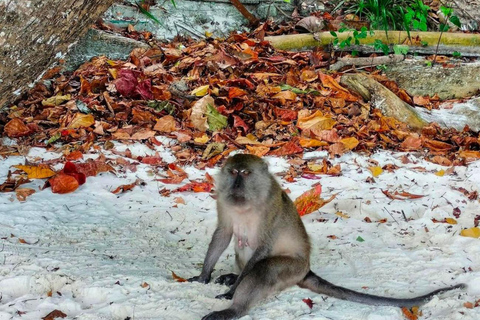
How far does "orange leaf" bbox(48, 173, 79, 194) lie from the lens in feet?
14.5

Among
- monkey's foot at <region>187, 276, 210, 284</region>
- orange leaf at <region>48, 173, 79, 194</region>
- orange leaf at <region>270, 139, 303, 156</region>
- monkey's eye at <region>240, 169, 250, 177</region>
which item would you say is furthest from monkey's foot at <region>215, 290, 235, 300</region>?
orange leaf at <region>270, 139, 303, 156</region>

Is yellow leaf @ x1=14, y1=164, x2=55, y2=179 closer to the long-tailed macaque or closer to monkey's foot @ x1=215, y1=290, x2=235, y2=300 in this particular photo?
the long-tailed macaque

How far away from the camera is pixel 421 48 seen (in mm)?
7633

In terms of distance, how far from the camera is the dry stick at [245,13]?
7926mm

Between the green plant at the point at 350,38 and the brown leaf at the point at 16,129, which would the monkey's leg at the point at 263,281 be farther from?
the green plant at the point at 350,38

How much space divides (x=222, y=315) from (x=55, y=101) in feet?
A: 12.5

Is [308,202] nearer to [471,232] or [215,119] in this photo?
[471,232]

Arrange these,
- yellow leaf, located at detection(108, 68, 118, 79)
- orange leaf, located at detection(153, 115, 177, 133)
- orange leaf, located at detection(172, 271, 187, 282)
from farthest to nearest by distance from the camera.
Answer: yellow leaf, located at detection(108, 68, 118, 79)
orange leaf, located at detection(153, 115, 177, 133)
orange leaf, located at detection(172, 271, 187, 282)

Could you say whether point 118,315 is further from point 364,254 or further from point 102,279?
point 364,254

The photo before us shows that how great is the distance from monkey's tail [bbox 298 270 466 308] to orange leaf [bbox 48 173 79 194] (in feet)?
6.73

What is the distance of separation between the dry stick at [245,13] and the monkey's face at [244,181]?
5166 millimetres

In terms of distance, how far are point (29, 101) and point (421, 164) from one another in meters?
3.86

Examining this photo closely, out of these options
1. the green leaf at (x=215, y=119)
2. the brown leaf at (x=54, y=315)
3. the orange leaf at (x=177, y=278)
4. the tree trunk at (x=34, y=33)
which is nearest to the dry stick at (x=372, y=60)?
the green leaf at (x=215, y=119)

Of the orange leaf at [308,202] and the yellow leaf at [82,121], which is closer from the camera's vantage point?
the orange leaf at [308,202]
